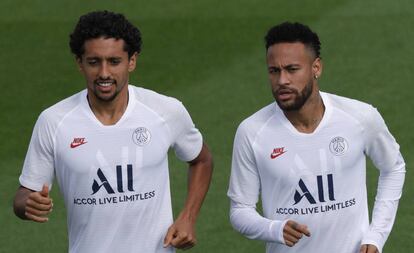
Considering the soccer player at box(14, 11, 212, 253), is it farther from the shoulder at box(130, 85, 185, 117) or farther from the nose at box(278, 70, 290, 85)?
the nose at box(278, 70, 290, 85)

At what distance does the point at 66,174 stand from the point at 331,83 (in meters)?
9.58

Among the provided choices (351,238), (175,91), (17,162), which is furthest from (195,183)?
(175,91)

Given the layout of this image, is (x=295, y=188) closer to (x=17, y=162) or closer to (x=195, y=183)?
(x=195, y=183)

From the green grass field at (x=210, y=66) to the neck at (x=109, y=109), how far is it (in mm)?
4848

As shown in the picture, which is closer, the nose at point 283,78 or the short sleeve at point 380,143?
the nose at point 283,78

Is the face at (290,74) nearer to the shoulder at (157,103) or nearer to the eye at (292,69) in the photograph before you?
the eye at (292,69)

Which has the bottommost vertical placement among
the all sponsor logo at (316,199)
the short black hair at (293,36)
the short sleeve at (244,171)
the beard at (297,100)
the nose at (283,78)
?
the all sponsor logo at (316,199)

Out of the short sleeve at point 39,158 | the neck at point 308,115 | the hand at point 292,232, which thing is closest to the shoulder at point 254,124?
the neck at point 308,115

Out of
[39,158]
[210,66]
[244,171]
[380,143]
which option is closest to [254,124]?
[244,171]

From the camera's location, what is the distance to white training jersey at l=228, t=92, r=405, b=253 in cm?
892

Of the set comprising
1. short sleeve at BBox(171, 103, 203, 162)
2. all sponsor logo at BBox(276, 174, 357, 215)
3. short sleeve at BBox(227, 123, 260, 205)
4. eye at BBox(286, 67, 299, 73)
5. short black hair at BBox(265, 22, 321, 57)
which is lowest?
all sponsor logo at BBox(276, 174, 357, 215)

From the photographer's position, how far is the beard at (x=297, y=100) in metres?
8.81

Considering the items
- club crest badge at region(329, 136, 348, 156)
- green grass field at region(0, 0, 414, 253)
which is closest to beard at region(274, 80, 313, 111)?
club crest badge at region(329, 136, 348, 156)

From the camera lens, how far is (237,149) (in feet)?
29.5
